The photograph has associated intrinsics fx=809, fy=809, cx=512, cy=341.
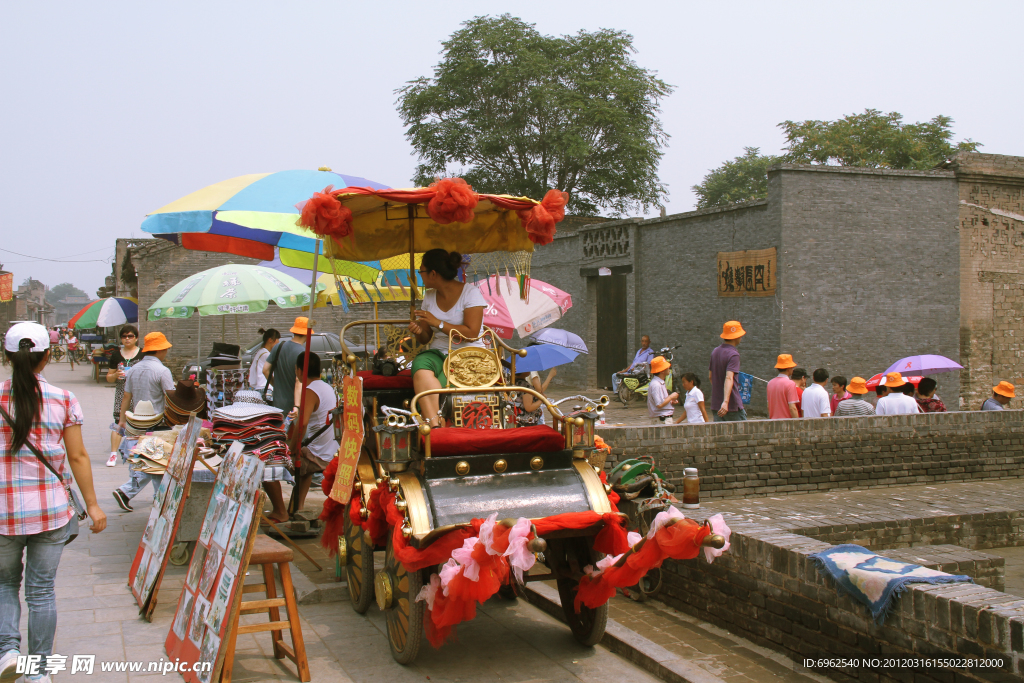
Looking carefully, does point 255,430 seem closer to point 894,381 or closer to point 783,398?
point 783,398

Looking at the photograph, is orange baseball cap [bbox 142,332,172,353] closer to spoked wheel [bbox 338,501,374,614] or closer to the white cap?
spoked wheel [bbox 338,501,374,614]

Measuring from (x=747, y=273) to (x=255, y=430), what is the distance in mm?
12342

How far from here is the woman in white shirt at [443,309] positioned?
18.7ft

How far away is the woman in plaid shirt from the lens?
3.85 meters

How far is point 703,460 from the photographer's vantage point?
890cm

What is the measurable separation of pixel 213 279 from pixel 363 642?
8042mm

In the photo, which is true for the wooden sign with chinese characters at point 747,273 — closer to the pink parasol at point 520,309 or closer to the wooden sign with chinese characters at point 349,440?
the pink parasol at point 520,309

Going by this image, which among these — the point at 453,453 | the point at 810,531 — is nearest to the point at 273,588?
the point at 453,453

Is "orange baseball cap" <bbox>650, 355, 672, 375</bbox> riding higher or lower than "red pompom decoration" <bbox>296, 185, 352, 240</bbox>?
lower

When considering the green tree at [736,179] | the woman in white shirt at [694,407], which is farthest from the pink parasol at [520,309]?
the green tree at [736,179]

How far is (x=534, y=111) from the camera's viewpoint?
34688 mm

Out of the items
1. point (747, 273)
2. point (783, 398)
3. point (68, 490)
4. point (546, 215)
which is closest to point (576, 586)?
point (546, 215)

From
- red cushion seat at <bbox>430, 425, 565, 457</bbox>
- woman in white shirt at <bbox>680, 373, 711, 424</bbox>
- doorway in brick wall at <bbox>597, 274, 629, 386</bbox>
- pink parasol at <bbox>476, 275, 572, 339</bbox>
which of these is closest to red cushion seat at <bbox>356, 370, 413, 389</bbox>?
red cushion seat at <bbox>430, 425, 565, 457</bbox>

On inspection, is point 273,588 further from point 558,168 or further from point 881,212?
point 558,168
